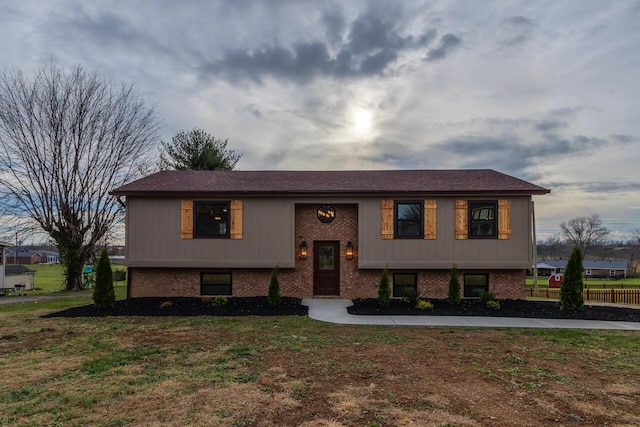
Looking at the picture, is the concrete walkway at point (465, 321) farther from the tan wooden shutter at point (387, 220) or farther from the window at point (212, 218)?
the window at point (212, 218)

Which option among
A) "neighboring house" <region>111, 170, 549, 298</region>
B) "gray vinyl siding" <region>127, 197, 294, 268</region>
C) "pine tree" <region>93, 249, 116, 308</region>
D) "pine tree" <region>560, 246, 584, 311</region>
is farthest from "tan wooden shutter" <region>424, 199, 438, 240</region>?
"pine tree" <region>93, 249, 116, 308</region>

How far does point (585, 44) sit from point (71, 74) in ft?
77.1

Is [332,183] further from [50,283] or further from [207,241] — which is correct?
[50,283]

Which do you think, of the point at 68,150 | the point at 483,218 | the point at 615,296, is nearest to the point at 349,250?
the point at 483,218

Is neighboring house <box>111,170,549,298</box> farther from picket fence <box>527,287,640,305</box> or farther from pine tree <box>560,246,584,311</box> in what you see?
picket fence <box>527,287,640,305</box>

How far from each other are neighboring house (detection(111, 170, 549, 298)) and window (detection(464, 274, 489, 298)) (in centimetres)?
4

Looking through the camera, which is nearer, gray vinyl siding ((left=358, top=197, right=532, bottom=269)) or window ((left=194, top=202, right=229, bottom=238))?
gray vinyl siding ((left=358, top=197, right=532, bottom=269))

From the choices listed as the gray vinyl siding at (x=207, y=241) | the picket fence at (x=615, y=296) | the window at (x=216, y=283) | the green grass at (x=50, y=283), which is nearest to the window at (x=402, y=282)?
the gray vinyl siding at (x=207, y=241)

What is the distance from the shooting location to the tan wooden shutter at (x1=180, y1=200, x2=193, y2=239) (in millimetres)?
12492

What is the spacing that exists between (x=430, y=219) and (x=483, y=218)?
1.92m

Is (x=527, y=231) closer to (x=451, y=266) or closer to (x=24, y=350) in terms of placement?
(x=451, y=266)

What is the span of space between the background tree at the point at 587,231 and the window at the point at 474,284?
5759cm

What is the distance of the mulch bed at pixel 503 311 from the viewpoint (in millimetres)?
10289

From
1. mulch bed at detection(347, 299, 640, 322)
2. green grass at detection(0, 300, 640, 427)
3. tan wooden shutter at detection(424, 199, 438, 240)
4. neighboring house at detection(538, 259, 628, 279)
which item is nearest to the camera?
green grass at detection(0, 300, 640, 427)
